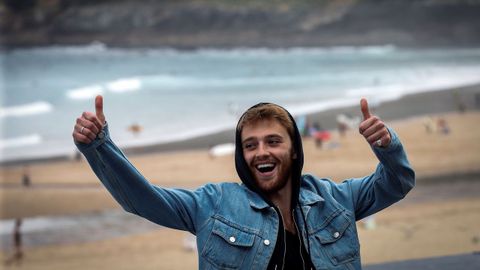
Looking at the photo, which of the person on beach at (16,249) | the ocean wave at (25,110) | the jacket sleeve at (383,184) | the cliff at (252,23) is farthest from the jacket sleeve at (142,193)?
the cliff at (252,23)

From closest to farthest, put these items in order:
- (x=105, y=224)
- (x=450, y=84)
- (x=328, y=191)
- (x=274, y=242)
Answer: (x=274, y=242) → (x=328, y=191) → (x=105, y=224) → (x=450, y=84)

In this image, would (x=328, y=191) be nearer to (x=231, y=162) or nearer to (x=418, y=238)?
(x=418, y=238)

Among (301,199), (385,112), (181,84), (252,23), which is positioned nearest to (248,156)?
(301,199)

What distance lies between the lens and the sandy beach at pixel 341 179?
16.7ft

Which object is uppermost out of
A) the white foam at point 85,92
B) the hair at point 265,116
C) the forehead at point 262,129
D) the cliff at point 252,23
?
the cliff at point 252,23

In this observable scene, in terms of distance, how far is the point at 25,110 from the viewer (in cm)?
646

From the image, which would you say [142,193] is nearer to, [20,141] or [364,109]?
[364,109]

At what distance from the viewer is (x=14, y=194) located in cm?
594

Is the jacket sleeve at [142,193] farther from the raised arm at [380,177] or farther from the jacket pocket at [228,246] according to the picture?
the raised arm at [380,177]

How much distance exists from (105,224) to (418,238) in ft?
7.02

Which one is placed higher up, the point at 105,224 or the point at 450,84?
the point at 450,84

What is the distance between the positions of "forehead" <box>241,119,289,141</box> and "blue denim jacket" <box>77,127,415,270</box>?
0.10 meters

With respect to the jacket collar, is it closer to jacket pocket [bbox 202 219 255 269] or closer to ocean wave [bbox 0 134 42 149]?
jacket pocket [bbox 202 219 255 269]

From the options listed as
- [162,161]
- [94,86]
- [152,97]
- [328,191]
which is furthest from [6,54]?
[328,191]
